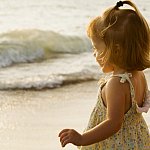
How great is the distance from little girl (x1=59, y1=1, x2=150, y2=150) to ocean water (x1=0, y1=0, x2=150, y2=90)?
342 centimetres

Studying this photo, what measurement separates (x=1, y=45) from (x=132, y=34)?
5841 mm

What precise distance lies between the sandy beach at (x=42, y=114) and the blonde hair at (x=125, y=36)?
5.76 ft

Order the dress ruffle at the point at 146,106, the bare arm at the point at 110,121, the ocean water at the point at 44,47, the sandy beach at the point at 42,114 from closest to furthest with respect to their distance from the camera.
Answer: the bare arm at the point at 110,121, the dress ruffle at the point at 146,106, the sandy beach at the point at 42,114, the ocean water at the point at 44,47

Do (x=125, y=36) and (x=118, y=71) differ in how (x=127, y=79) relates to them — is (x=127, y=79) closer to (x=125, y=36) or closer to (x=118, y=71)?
(x=118, y=71)

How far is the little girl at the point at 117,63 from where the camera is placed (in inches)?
102

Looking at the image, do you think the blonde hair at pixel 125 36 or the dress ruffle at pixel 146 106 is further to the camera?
the dress ruffle at pixel 146 106

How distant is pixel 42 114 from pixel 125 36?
8.69 feet

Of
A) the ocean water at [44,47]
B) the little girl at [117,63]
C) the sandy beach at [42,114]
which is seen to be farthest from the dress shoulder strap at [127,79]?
the ocean water at [44,47]

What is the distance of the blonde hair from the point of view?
2.58 m

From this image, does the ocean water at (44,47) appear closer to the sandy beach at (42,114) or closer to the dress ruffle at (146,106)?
the sandy beach at (42,114)

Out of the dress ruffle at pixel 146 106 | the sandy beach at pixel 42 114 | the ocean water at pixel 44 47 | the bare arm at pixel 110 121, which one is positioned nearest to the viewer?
the bare arm at pixel 110 121

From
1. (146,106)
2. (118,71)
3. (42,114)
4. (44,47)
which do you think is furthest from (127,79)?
(44,47)

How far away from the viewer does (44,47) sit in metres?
8.74

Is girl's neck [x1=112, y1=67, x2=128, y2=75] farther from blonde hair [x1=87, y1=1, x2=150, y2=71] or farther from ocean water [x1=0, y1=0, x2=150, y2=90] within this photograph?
ocean water [x1=0, y1=0, x2=150, y2=90]
